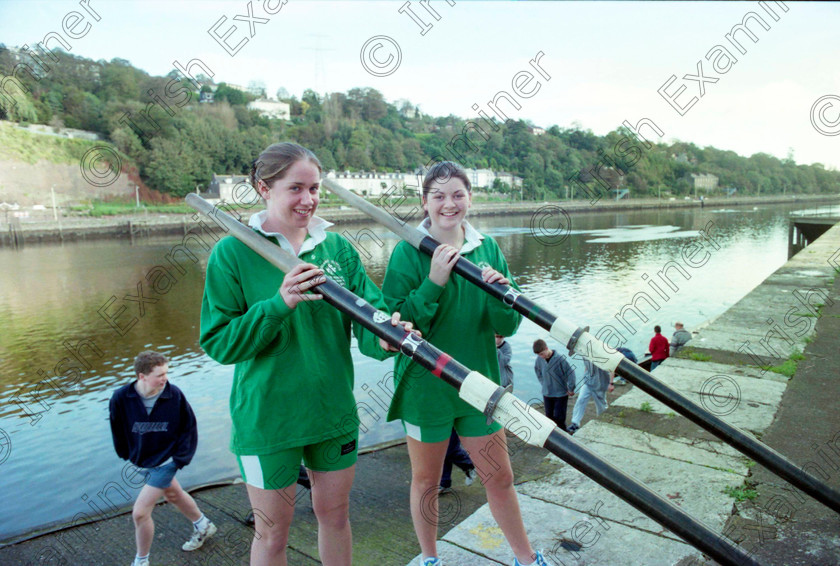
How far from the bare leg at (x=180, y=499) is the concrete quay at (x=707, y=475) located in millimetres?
2790

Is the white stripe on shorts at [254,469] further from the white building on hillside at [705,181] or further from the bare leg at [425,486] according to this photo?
the white building on hillside at [705,181]

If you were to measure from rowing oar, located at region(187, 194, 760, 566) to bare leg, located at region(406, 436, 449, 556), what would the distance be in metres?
0.78

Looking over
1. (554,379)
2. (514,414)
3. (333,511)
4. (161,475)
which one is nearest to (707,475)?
(514,414)

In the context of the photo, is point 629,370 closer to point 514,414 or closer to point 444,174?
point 514,414

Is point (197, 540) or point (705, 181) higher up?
point (705, 181)

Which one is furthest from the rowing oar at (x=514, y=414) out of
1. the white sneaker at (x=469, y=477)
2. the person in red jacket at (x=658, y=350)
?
the person in red jacket at (x=658, y=350)

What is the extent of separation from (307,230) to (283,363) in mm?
689

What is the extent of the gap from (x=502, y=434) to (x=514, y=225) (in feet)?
229

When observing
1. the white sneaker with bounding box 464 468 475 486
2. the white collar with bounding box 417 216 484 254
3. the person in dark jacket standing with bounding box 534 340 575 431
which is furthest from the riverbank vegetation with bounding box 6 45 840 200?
the white collar with bounding box 417 216 484 254

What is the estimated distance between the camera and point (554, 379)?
8.38 m

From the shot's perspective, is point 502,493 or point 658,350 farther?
point 658,350

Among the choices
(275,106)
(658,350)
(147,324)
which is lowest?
(147,324)

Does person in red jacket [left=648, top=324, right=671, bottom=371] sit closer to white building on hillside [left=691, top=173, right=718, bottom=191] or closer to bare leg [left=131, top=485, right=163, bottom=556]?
bare leg [left=131, top=485, right=163, bottom=556]

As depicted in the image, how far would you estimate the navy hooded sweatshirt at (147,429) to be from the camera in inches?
178
